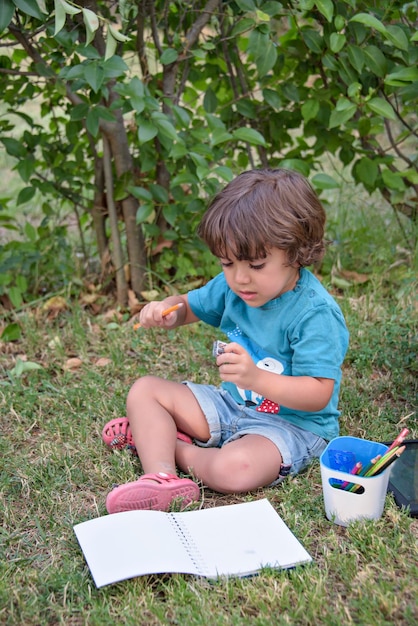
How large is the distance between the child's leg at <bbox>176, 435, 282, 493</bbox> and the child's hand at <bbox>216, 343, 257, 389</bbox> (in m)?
0.23

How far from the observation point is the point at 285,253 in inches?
78.2

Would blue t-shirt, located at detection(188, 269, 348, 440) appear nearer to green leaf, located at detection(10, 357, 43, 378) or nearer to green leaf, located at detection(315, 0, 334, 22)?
green leaf, located at detection(10, 357, 43, 378)

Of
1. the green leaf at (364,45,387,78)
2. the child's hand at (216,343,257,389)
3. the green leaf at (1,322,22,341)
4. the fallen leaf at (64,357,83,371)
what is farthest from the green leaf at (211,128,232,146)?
the child's hand at (216,343,257,389)

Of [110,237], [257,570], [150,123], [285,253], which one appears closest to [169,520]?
[257,570]

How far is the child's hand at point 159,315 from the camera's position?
222 cm

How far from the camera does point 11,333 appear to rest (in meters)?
3.03

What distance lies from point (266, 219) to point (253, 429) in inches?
22.8

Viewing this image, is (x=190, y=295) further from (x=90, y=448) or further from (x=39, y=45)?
(x=39, y=45)

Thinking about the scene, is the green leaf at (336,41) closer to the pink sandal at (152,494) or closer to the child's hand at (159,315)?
the child's hand at (159,315)

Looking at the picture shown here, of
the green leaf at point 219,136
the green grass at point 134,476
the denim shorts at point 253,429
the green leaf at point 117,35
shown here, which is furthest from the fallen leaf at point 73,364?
the green leaf at point 117,35

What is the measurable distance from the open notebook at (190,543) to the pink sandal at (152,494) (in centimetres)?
6

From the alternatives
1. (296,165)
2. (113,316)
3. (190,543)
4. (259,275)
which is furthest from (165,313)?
(296,165)

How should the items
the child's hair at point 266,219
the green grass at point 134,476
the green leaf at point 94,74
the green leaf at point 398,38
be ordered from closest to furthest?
1. the green grass at point 134,476
2. the child's hair at point 266,219
3. the green leaf at point 94,74
4. the green leaf at point 398,38

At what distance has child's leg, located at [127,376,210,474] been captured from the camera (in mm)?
2119
